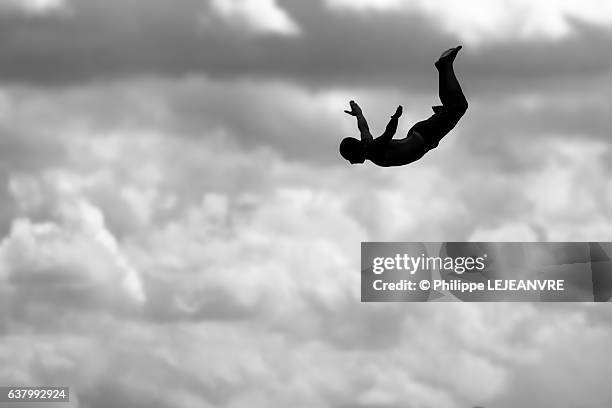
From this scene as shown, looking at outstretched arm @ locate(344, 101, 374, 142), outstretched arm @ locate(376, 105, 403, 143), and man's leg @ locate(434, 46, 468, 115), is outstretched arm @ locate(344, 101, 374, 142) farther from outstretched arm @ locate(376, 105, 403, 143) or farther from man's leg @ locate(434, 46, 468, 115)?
man's leg @ locate(434, 46, 468, 115)

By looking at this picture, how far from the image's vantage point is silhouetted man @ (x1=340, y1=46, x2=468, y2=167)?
25.1m

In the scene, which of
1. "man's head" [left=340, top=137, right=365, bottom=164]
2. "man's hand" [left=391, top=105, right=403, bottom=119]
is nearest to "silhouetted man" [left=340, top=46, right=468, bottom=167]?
"man's head" [left=340, top=137, right=365, bottom=164]

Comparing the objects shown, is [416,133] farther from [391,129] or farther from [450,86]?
[391,129]

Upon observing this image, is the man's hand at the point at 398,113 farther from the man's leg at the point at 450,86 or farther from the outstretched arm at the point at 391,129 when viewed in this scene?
the man's leg at the point at 450,86

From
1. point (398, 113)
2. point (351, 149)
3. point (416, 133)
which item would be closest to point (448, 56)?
point (416, 133)

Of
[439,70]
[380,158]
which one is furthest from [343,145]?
[439,70]

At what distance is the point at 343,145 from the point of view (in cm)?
2502

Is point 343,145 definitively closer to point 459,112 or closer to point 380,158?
point 380,158

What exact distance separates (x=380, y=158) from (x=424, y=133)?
1657mm

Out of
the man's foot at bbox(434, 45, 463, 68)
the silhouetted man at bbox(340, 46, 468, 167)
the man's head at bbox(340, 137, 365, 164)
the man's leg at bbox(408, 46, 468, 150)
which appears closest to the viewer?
the man's head at bbox(340, 137, 365, 164)

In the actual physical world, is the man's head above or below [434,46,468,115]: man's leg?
below

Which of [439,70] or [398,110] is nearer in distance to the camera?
[398,110]

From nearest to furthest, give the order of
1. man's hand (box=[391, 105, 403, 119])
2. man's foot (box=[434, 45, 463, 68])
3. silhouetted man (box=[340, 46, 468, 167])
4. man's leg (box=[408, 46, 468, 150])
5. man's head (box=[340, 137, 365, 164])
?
man's hand (box=[391, 105, 403, 119]), man's head (box=[340, 137, 365, 164]), silhouetted man (box=[340, 46, 468, 167]), man's foot (box=[434, 45, 463, 68]), man's leg (box=[408, 46, 468, 150])

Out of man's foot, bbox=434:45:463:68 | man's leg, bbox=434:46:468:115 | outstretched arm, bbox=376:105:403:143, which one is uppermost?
man's foot, bbox=434:45:463:68
